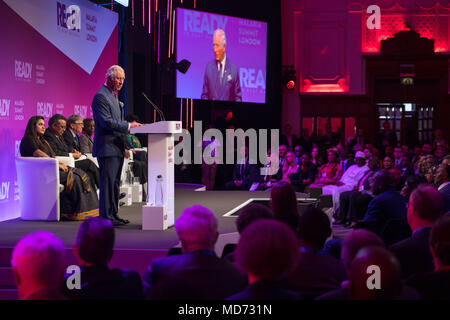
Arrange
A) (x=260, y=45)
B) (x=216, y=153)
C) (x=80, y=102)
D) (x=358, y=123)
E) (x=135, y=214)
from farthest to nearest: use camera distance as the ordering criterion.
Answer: (x=358, y=123), (x=260, y=45), (x=216, y=153), (x=80, y=102), (x=135, y=214)

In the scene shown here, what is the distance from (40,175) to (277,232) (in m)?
4.53

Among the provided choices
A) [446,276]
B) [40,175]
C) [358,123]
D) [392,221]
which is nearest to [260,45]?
[358,123]

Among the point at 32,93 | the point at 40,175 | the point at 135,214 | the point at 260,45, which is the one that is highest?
the point at 260,45

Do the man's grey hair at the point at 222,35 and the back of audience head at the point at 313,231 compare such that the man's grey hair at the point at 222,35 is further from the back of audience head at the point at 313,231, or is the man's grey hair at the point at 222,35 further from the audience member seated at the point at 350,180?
the back of audience head at the point at 313,231

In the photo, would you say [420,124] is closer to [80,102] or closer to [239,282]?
[80,102]

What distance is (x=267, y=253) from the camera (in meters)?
1.90

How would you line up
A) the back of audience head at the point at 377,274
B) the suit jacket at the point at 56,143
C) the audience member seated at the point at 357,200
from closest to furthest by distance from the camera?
the back of audience head at the point at 377,274
the suit jacket at the point at 56,143
the audience member seated at the point at 357,200

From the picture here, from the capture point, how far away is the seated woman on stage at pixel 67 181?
600 cm

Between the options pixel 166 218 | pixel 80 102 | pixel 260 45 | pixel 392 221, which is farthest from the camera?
pixel 260 45

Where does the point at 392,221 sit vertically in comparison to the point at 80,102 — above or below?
below

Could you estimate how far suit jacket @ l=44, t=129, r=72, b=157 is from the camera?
6402 millimetres

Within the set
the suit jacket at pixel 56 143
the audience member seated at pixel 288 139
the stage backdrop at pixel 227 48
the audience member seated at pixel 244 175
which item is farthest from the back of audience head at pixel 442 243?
the audience member seated at pixel 288 139

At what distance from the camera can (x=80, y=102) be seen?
316 inches

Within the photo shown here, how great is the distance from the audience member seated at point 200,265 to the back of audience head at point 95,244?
8.8 inches
